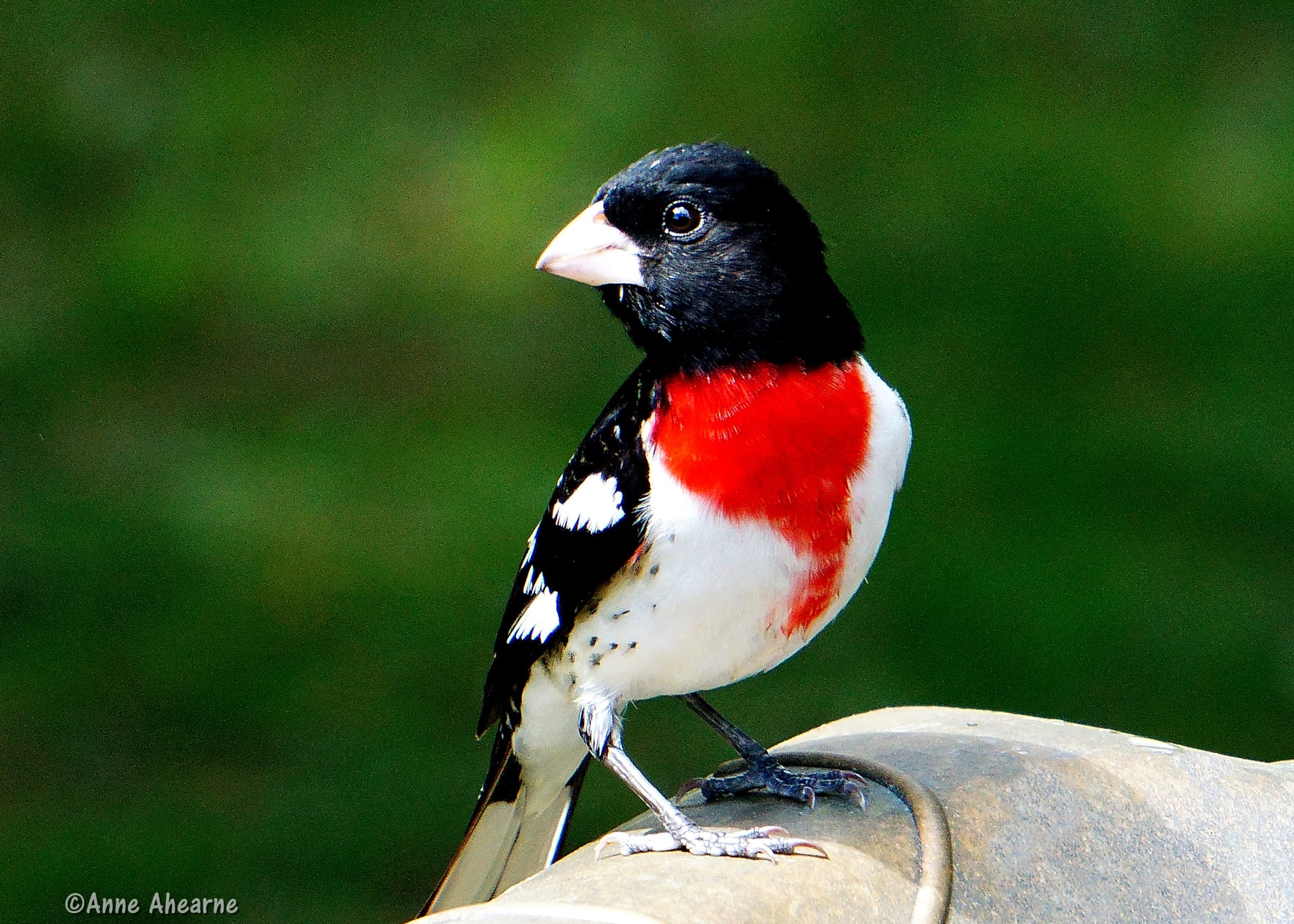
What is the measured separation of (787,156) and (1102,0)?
1.23 metres

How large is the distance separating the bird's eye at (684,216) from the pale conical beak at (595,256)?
64mm

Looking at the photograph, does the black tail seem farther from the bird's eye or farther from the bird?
the bird's eye

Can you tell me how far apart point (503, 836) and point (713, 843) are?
613 millimetres

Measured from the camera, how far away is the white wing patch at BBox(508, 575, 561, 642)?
225 centimetres

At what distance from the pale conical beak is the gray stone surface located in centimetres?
78

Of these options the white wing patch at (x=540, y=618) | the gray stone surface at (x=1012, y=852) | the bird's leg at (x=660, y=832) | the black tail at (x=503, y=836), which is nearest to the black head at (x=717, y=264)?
the white wing patch at (x=540, y=618)

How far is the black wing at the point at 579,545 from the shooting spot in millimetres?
2139

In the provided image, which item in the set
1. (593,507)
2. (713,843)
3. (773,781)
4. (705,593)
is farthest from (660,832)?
(593,507)

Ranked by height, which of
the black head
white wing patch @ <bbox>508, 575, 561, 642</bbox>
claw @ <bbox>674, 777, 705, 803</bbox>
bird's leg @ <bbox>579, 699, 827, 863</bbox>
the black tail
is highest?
the black head

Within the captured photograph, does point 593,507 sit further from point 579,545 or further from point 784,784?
point 784,784

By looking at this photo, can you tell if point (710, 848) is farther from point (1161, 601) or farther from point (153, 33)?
point (153, 33)

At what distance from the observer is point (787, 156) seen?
4914 millimetres

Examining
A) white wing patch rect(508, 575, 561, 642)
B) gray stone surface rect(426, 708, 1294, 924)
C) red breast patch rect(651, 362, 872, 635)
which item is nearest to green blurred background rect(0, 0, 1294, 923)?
white wing patch rect(508, 575, 561, 642)

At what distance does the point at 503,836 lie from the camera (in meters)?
2.54
